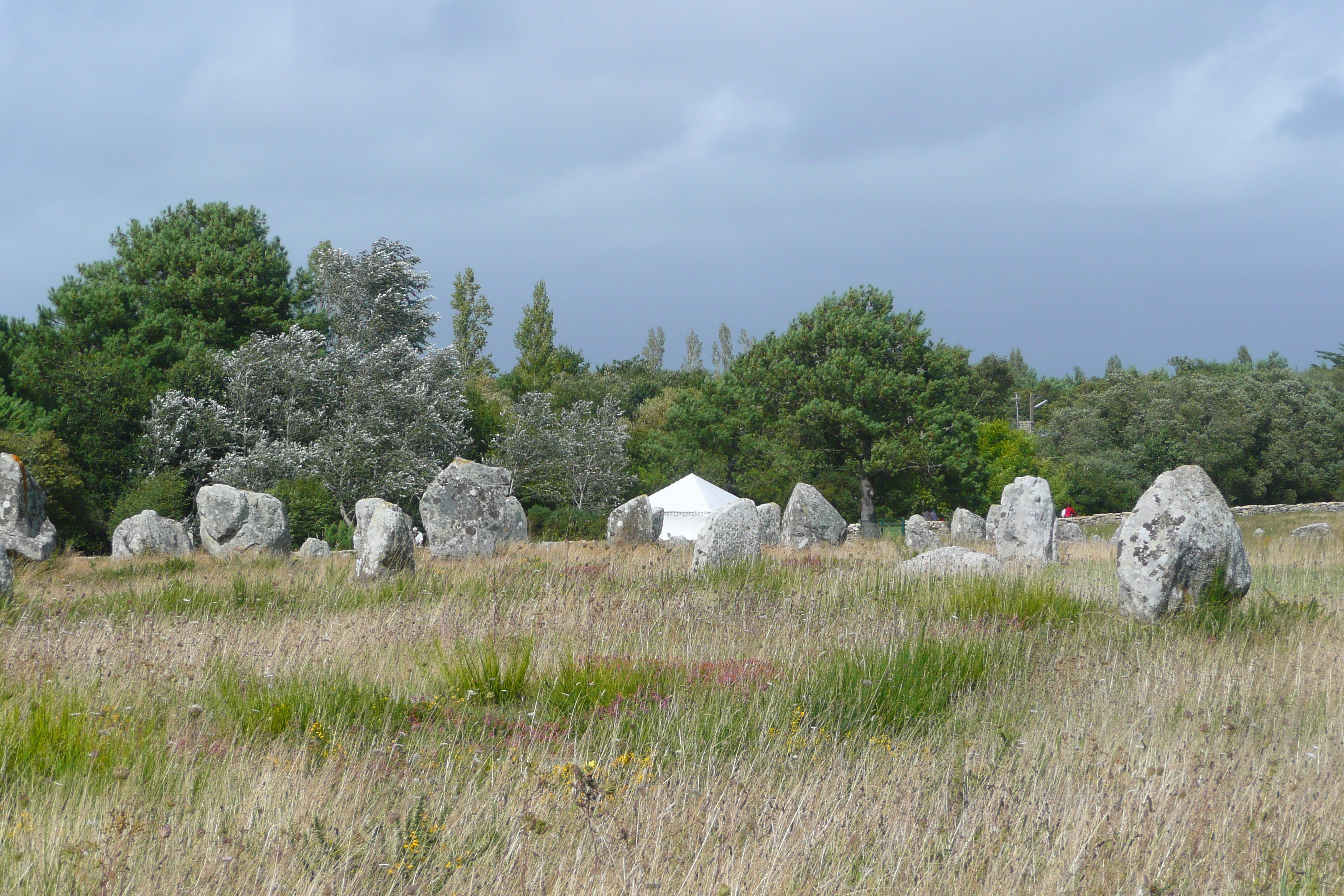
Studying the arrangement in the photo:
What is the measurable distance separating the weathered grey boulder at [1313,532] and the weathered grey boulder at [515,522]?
1613 cm

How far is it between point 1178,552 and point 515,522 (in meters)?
14.2

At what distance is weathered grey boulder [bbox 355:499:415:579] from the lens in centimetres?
1176

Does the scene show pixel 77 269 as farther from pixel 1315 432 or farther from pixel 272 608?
pixel 1315 432

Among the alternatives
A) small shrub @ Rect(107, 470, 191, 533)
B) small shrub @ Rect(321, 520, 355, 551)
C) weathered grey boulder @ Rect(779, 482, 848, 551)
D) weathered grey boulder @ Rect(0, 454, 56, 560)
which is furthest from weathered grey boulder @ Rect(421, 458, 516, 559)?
small shrub @ Rect(107, 470, 191, 533)

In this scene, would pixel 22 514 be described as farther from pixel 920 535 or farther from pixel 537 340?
pixel 537 340

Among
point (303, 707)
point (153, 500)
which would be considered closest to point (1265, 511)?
point (153, 500)

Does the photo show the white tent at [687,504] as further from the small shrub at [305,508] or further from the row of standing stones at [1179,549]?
the row of standing stones at [1179,549]

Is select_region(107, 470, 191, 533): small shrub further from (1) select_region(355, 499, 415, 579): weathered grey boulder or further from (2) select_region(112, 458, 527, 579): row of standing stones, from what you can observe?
(1) select_region(355, 499, 415, 579): weathered grey boulder

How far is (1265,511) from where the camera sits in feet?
145

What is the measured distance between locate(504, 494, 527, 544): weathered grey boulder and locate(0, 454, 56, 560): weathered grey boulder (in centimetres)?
776

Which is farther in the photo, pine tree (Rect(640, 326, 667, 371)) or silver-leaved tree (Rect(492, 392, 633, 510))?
pine tree (Rect(640, 326, 667, 371))

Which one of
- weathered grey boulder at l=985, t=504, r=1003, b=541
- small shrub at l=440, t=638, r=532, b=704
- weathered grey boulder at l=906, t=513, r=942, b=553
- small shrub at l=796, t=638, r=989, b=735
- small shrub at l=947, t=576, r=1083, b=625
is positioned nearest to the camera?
small shrub at l=796, t=638, r=989, b=735

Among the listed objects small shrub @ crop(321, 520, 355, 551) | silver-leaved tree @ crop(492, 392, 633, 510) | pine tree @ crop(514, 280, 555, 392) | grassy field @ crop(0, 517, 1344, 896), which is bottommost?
small shrub @ crop(321, 520, 355, 551)

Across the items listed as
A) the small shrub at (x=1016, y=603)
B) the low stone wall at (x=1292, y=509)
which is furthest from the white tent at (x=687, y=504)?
the low stone wall at (x=1292, y=509)
